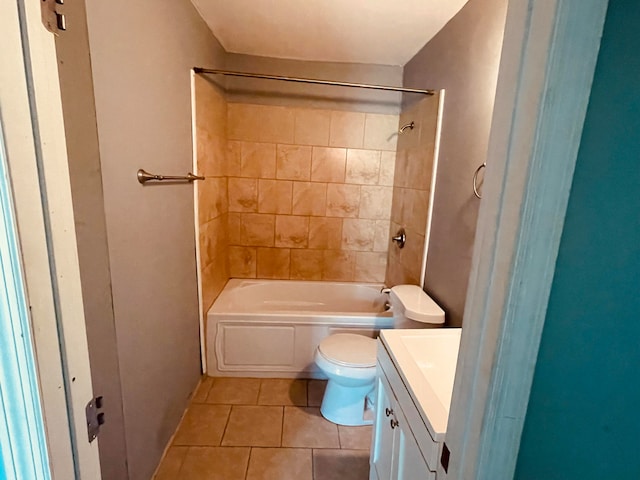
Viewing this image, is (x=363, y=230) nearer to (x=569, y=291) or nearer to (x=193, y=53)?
(x=193, y=53)

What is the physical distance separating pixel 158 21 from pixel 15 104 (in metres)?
1.31

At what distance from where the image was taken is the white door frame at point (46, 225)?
49 centimetres

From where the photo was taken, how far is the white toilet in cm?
187

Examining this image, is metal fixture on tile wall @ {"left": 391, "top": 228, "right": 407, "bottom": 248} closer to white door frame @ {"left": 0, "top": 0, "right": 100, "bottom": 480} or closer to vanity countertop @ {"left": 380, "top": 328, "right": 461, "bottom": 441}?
vanity countertop @ {"left": 380, "top": 328, "right": 461, "bottom": 441}

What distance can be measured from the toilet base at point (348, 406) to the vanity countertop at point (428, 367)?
825mm

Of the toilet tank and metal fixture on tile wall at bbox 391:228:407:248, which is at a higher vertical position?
metal fixture on tile wall at bbox 391:228:407:248

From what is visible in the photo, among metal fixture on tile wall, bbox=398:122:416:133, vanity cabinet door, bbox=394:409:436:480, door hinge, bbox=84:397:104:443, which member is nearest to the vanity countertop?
vanity cabinet door, bbox=394:409:436:480

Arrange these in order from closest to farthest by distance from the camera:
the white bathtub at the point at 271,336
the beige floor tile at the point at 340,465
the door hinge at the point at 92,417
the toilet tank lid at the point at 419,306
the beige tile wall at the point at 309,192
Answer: the door hinge at the point at 92,417 → the beige floor tile at the point at 340,465 → the toilet tank lid at the point at 419,306 → the white bathtub at the point at 271,336 → the beige tile wall at the point at 309,192

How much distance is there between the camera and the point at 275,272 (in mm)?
3186

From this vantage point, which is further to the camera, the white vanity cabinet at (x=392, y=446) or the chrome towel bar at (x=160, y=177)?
the chrome towel bar at (x=160, y=177)

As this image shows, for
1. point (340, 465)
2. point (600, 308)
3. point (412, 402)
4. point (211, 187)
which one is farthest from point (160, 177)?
point (340, 465)

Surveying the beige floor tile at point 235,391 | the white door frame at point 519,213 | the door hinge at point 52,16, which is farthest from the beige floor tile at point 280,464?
the door hinge at point 52,16

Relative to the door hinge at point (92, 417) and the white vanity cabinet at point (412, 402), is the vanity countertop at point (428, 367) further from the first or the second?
the door hinge at point (92, 417)

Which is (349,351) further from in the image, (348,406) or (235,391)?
(235,391)
